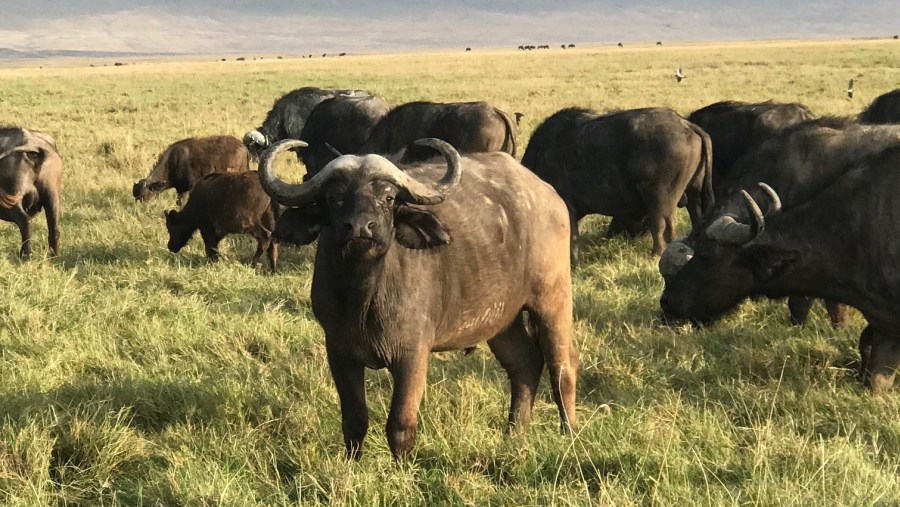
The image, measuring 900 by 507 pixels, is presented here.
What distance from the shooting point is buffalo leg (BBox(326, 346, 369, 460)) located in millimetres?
3670

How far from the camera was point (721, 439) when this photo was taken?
3.76m

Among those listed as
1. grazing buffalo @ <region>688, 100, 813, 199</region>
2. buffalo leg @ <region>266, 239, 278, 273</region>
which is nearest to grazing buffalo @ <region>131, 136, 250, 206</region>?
buffalo leg @ <region>266, 239, 278, 273</region>

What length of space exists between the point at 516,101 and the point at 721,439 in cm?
2388

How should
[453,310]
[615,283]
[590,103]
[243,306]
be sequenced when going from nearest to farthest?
[453,310], [243,306], [615,283], [590,103]

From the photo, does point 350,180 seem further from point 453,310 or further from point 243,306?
point 243,306

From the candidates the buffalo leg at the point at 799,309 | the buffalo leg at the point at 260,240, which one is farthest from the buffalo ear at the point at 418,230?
the buffalo leg at the point at 260,240

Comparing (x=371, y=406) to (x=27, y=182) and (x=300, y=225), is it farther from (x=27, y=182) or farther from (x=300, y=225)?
(x=27, y=182)

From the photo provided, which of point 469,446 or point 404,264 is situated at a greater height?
point 404,264

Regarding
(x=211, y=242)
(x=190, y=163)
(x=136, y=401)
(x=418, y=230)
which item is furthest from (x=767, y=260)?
(x=190, y=163)

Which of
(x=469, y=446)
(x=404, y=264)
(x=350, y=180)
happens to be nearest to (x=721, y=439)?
(x=469, y=446)

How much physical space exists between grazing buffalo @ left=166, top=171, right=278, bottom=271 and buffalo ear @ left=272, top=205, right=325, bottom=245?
497 centimetres

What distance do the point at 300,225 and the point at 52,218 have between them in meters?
6.55

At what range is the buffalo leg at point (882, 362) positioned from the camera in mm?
4672

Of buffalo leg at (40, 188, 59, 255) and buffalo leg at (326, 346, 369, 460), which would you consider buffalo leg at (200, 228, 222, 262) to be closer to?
buffalo leg at (40, 188, 59, 255)
